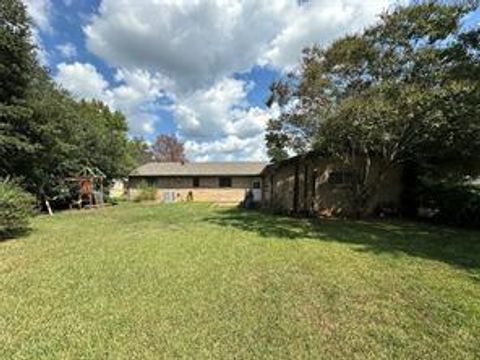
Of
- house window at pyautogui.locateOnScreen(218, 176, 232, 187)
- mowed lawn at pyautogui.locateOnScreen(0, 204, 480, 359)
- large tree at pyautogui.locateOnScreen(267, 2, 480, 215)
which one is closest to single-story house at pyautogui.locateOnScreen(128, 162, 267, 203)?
house window at pyautogui.locateOnScreen(218, 176, 232, 187)

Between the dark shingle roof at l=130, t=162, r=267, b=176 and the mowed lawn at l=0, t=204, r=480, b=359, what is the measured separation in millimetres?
19620

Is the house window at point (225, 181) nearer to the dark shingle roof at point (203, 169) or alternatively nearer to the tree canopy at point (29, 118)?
the dark shingle roof at point (203, 169)

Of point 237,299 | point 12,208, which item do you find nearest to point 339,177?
point 237,299

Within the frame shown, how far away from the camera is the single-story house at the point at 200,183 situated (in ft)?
95.3

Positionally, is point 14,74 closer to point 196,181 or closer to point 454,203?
point 196,181

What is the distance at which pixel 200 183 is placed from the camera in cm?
2925

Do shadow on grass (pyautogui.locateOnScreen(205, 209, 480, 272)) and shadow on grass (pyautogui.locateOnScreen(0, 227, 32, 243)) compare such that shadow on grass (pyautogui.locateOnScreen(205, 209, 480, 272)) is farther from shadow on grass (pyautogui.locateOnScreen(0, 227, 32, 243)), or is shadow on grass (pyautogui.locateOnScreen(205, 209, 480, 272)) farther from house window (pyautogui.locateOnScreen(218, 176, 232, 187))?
house window (pyautogui.locateOnScreen(218, 176, 232, 187))

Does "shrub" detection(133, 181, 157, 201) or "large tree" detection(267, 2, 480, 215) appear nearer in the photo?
"large tree" detection(267, 2, 480, 215)

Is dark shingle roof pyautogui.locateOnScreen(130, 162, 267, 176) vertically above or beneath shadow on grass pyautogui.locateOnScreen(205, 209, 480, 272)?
above

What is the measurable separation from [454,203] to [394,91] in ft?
21.4

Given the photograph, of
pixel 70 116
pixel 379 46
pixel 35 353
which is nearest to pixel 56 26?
pixel 70 116

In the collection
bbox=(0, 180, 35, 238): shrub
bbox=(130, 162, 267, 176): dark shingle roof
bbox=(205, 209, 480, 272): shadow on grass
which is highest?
bbox=(130, 162, 267, 176): dark shingle roof

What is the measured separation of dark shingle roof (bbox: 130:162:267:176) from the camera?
29.1m

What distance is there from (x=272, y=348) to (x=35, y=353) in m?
2.38
